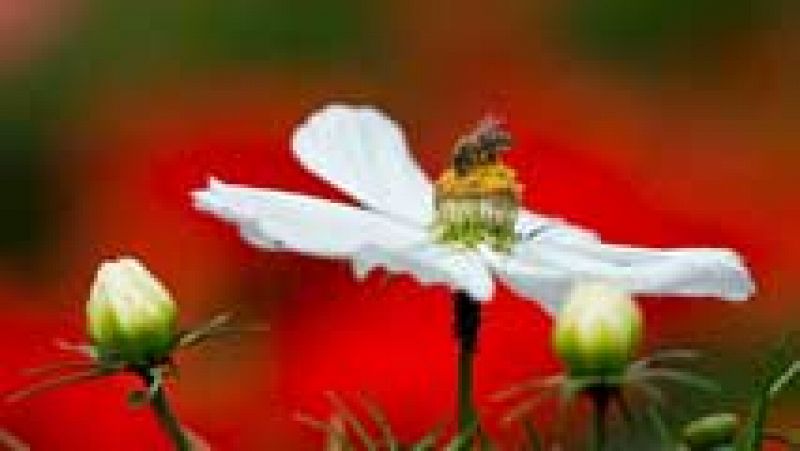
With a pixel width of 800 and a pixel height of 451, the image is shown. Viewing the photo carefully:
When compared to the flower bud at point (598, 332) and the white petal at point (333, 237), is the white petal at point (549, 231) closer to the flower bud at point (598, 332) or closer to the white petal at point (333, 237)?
the white petal at point (333, 237)

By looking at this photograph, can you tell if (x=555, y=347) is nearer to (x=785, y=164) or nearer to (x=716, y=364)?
(x=716, y=364)

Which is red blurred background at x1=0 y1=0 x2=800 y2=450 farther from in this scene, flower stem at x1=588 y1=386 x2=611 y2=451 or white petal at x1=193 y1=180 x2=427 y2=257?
flower stem at x1=588 y1=386 x2=611 y2=451

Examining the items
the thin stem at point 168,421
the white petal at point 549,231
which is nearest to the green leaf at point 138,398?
the thin stem at point 168,421

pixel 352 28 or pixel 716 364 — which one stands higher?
pixel 352 28

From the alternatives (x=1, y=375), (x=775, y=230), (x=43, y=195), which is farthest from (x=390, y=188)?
(x=43, y=195)

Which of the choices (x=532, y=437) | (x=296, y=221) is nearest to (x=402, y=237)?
(x=296, y=221)

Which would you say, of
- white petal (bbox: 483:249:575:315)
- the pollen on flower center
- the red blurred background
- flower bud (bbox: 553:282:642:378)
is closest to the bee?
the pollen on flower center
